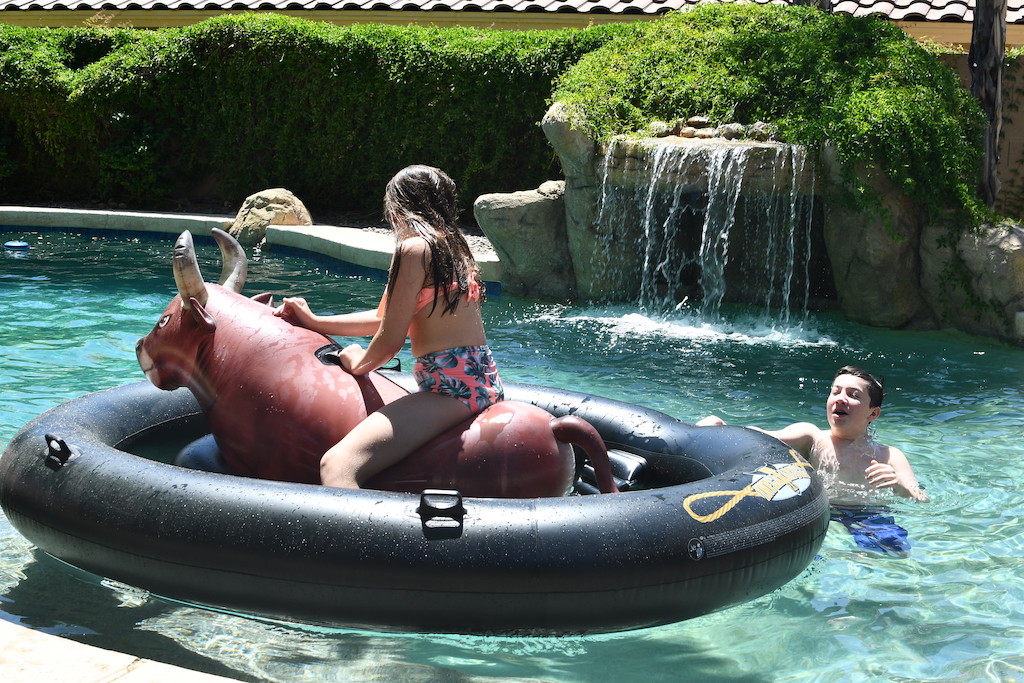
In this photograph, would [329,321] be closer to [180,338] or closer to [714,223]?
[180,338]

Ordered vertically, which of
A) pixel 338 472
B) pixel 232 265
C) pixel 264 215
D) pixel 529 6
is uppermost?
pixel 529 6

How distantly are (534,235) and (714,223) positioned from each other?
5.62ft

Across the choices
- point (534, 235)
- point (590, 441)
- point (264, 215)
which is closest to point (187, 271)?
point (590, 441)

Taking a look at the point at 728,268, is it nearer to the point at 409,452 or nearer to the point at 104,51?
the point at 409,452

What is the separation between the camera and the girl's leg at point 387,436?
3.56m

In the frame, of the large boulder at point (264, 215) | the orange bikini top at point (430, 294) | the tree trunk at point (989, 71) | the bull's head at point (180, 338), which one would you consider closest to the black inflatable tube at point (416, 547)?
the bull's head at point (180, 338)

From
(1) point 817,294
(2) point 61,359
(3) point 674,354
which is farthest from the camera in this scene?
(1) point 817,294

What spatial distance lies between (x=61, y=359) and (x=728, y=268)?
18.9 ft

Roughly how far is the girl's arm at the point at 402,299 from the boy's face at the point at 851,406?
219cm

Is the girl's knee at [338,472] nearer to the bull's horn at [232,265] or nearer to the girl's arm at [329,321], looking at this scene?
the girl's arm at [329,321]

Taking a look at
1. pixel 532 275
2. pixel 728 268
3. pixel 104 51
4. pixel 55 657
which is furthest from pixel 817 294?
pixel 104 51

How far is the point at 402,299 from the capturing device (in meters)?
3.60

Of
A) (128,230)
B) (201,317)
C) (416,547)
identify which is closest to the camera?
(416,547)

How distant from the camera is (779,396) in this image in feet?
22.5
